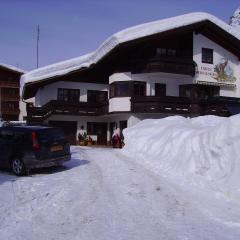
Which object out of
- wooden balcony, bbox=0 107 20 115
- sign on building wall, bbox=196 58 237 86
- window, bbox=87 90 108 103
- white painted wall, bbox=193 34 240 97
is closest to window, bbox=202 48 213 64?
white painted wall, bbox=193 34 240 97

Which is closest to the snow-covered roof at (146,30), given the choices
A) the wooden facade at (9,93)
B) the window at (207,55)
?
the window at (207,55)

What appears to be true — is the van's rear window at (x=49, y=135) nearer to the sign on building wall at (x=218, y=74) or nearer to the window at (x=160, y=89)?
the window at (x=160, y=89)

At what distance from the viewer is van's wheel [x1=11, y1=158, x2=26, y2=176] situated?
47.9ft

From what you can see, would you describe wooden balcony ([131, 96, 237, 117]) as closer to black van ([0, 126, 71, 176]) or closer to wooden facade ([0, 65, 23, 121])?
black van ([0, 126, 71, 176])

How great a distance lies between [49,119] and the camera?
3209 centimetres

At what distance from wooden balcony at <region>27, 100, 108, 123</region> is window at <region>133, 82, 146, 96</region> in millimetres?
2498

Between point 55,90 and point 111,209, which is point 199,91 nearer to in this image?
point 55,90

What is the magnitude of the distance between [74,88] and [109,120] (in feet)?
12.4

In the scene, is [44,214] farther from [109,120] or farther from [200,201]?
[109,120]

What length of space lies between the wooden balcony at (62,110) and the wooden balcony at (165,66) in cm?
381

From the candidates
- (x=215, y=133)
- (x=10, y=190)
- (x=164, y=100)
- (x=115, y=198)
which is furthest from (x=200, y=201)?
(x=164, y=100)

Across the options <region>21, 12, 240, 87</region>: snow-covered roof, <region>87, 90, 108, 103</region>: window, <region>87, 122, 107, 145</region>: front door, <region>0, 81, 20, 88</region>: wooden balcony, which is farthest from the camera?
<region>0, 81, 20, 88</region>: wooden balcony

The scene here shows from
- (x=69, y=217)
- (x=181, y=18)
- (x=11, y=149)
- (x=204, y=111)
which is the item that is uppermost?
(x=181, y=18)

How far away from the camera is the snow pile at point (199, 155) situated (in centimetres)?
1086
